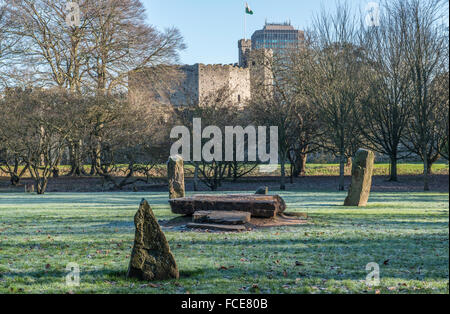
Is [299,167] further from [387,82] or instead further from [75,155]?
[75,155]

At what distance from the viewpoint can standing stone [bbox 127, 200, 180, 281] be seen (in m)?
6.22

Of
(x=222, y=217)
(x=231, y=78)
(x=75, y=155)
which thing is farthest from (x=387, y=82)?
(x=231, y=78)

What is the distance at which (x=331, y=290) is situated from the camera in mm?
5625

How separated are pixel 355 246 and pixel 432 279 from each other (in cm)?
241

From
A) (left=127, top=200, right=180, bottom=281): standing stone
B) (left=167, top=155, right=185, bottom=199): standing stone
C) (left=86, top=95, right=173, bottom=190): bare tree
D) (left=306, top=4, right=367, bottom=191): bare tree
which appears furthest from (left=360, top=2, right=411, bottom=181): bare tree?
(left=127, top=200, right=180, bottom=281): standing stone

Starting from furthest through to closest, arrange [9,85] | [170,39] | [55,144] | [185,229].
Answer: [170,39] → [9,85] → [55,144] → [185,229]

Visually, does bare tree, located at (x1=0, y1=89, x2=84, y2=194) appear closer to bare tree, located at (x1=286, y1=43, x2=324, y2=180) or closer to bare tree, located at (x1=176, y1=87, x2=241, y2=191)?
bare tree, located at (x1=176, y1=87, x2=241, y2=191)

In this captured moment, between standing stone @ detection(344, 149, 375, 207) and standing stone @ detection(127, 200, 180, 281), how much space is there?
31.7ft

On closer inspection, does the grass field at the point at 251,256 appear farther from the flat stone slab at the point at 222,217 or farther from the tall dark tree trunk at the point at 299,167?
the tall dark tree trunk at the point at 299,167

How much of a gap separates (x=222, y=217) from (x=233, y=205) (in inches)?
34.1

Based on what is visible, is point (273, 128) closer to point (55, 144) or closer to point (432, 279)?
point (55, 144)

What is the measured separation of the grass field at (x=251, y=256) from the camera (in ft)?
19.5

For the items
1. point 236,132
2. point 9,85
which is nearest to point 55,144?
point 9,85

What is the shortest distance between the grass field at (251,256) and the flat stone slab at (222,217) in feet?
2.24
